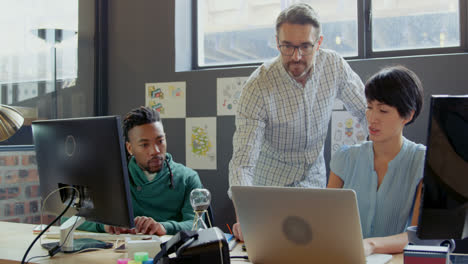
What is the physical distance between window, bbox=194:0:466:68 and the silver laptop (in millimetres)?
1790

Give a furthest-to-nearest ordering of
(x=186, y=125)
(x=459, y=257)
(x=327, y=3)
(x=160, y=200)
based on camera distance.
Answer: (x=186, y=125)
(x=327, y=3)
(x=160, y=200)
(x=459, y=257)

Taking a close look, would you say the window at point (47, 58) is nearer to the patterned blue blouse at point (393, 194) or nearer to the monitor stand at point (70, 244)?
the monitor stand at point (70, 244)

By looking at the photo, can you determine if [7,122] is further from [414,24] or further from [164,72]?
[414,24]

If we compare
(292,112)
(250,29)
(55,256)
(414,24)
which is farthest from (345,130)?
(55,256)

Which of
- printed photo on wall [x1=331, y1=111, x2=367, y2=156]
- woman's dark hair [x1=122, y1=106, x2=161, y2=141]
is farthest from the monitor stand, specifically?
printed photo on wall [x1=331, y1=111, x2=367, y2=156]

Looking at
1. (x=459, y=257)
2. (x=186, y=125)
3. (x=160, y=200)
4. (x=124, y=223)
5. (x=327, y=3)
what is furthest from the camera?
(x=186, y=125)

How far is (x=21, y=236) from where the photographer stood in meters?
1.81

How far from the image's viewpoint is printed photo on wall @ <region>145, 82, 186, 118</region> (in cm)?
307

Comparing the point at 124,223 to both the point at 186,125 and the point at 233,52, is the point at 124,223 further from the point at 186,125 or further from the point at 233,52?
the point at 233,52

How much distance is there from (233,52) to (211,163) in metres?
0.76

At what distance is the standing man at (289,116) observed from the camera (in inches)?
80.8

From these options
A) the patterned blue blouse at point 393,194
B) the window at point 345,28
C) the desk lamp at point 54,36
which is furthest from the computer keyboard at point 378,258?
the desk lamp at point 54,36

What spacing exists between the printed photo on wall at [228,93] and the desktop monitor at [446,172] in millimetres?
1997

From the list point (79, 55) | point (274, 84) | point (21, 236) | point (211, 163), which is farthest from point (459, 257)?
point (79, 55)
